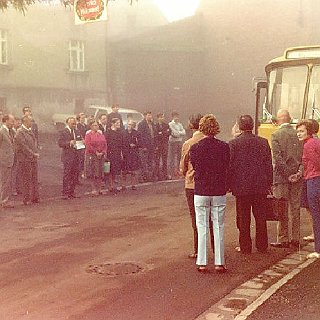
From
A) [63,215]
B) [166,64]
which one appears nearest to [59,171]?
[63,215]

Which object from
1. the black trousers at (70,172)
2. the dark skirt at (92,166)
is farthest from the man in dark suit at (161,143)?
the black trousers at (70,172)

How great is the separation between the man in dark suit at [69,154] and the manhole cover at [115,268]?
751 cm

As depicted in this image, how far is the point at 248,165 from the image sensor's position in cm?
947

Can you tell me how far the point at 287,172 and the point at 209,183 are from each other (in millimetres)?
1869

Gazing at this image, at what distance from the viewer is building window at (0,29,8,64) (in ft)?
111

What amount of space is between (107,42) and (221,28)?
31.4ft

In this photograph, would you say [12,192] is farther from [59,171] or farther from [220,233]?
[220,233]

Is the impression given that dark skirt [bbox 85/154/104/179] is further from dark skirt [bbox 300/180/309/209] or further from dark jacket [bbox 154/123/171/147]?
dark skirt [bbox 300/180/309/209]

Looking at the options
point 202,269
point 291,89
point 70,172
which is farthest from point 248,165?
point 70,172

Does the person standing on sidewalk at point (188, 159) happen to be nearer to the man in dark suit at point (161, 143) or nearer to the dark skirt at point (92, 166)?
the dark skirt at point (92, 166)

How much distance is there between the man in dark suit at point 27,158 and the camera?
15.3 meters

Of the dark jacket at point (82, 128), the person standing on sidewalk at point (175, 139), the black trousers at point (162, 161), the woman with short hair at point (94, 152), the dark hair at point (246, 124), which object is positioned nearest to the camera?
the dark hair at point (246, 124)

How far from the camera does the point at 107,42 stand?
39188mm

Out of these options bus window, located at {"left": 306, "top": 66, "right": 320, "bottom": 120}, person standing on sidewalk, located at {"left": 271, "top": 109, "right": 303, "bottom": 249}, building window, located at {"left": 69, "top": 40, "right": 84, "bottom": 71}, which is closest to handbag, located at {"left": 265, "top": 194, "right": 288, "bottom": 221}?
person standing on sidewalk, located at {"left": 271, "top": 109, "right": 303, "bottom": 249}
